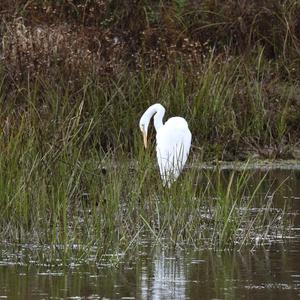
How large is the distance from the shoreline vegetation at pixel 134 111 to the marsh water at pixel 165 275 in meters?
0.16

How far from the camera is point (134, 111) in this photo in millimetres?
13656

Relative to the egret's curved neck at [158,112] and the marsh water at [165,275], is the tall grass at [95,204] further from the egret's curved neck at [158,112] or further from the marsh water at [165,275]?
the egret's curved neck at [158,112]

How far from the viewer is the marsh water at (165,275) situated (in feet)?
23.1

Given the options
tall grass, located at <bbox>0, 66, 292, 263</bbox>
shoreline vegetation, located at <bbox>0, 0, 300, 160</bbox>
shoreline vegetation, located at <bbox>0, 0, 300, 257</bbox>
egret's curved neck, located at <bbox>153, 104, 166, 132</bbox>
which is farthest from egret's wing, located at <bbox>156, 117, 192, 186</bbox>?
tall grass, located at <bbox>0, 66, 292, 263</bbox>

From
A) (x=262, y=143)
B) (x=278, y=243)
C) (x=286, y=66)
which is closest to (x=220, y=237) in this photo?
(x=278, y=243)

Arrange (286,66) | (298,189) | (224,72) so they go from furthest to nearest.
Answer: (286,66), (224,72), (298,189)

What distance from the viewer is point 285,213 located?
32.4 feet

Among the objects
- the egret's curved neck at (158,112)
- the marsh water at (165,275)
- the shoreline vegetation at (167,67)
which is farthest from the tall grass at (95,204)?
the shoreline vegetation at (167,67)

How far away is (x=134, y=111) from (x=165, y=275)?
6174 millimetres

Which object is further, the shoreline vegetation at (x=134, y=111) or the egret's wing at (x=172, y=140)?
the egret's wing at (x=172, y=140)

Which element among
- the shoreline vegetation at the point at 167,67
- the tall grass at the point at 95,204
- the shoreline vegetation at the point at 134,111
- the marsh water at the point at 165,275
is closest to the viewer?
the marsh water at the point at 165,275

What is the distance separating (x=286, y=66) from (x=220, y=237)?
8.02 meters

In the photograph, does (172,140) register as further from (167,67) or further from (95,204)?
(95,204)

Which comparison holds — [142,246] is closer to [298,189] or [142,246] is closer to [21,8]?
[298,189]
